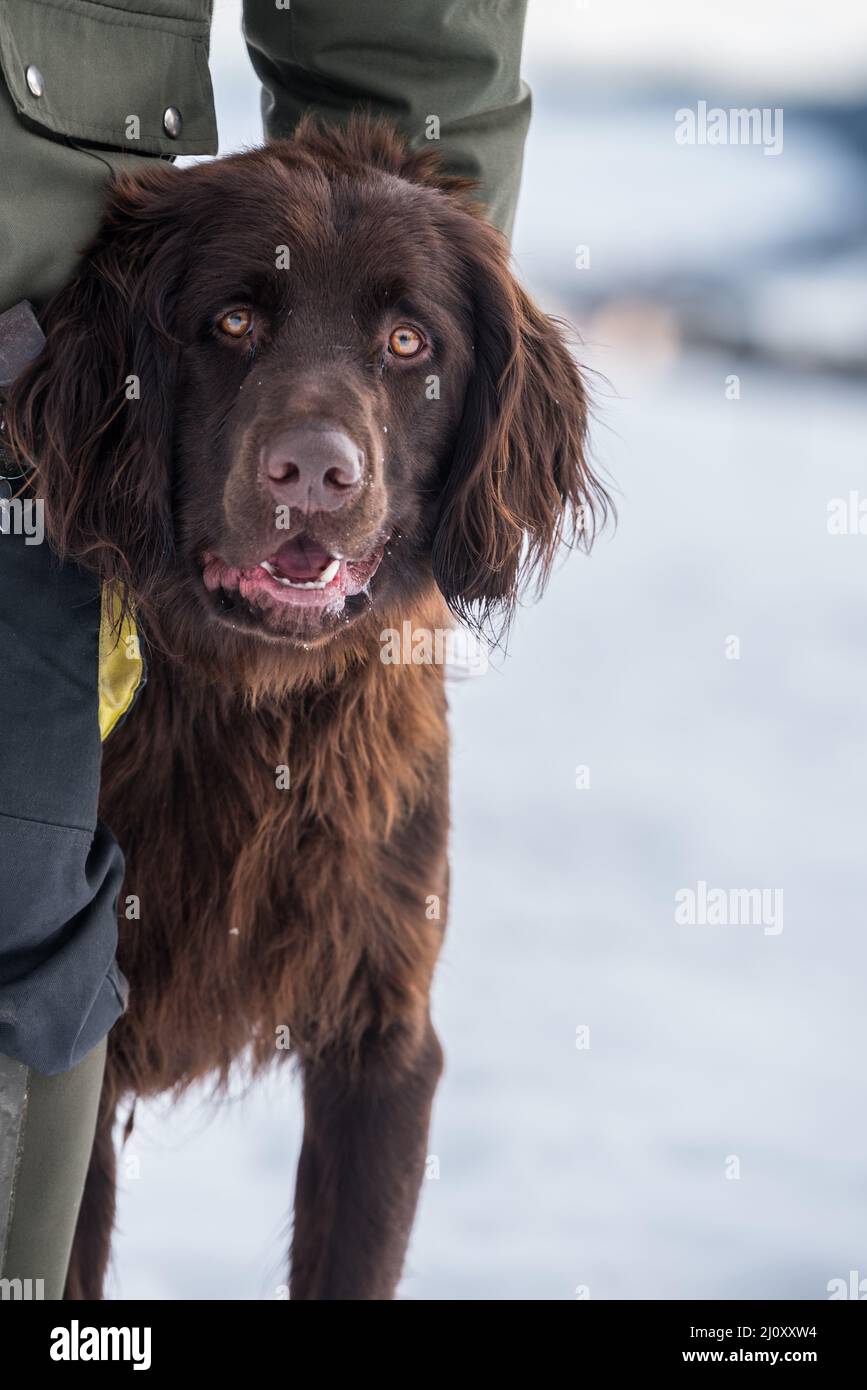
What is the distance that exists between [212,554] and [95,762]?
1.28 feet

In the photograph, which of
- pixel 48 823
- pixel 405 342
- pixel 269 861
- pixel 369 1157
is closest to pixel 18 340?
pixel 405 342

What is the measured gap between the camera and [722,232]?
1038 centimetres

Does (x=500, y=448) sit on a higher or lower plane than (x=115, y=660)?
higher

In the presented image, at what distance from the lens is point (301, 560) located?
7.73 ft

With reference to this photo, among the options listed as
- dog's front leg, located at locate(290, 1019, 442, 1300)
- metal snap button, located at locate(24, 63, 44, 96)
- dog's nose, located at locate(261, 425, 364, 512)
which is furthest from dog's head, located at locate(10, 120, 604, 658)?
dog's front leg, located at locate(290, 1019, 442, 1300)

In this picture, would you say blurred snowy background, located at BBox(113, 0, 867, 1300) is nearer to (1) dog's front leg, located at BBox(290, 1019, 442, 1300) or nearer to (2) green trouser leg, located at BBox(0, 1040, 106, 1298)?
(1) dog's front leg, located at BBox(290, 1019, 442, 1300)

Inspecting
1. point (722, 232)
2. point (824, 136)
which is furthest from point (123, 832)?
point (824, 136)

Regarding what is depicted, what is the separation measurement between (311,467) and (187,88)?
24.0 inches

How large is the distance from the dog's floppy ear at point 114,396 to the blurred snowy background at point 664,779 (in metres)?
0.92

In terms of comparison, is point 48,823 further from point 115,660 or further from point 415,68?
point 415,68

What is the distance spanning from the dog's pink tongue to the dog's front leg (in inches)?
39.8

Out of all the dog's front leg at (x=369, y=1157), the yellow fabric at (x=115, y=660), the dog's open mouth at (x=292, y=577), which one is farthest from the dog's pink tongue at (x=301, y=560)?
the dog's front leg at (x=369, y=1157)

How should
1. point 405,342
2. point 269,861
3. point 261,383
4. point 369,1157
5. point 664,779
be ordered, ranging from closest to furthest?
point 261,383 < point 405,342 < point 269,861 < point 369,1157 < point 664,779

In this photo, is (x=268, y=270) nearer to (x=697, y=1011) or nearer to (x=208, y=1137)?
(x=208, y=1137)
